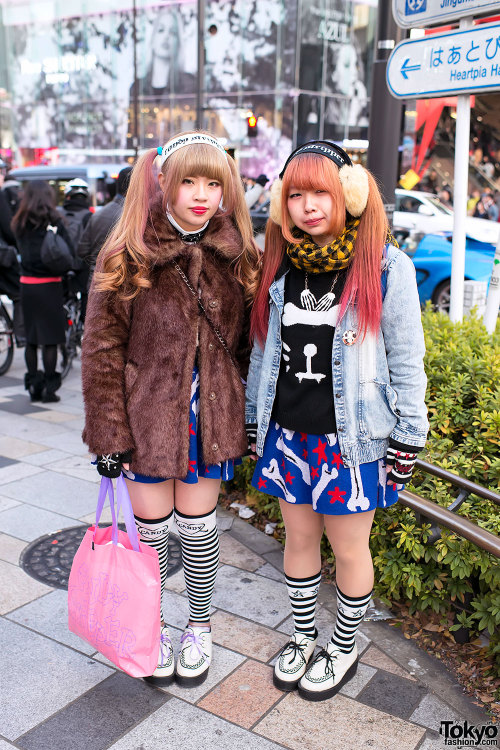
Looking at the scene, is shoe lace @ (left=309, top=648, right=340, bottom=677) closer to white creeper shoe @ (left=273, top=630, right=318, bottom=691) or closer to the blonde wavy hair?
white creeper shoe @ (left=273, top=630, right=318, bottom=691)

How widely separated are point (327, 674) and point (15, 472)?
115 inches

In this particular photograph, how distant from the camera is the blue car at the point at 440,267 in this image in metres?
9.05

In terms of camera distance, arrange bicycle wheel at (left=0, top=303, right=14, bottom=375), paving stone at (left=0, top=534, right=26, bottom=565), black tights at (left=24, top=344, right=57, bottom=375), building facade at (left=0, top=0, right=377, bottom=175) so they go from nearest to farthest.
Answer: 1. paving stone at (left=0, top=534, right=26, bottom=565)
2. black tights at (left=24, top=344, right=57, bottom=375)
3. bicycle wheel at (left=0, top=303, right=14, bottom=375)
4. building facade at (left=0, top=0, right=377, bottom=175)

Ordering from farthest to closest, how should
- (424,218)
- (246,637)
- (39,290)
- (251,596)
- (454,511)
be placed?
1. (424,218)
2. (39,290)
3. (251,596)
4. (246,637)
5. (454,511)

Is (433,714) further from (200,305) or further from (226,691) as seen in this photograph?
(200,305)

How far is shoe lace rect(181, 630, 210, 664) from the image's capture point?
2.58 metres

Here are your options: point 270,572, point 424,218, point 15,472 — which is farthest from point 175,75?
point 270,572

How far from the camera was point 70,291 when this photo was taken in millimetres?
7836

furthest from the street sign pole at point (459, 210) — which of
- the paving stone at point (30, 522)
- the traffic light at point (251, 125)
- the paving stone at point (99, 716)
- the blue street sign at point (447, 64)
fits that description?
the traffic light at point (251, 125)

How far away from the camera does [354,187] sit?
2133mm

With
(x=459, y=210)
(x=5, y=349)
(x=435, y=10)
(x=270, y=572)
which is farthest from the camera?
(x=5, y=349)

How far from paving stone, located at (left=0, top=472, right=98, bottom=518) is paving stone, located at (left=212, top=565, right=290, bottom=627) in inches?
45.9

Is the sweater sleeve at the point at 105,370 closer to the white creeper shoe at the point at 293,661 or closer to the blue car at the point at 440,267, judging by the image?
the white creeper shoe at the point at 293,661

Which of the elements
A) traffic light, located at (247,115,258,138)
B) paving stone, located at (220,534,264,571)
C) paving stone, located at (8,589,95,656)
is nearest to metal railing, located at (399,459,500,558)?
paving stone, located at (220,534,264,571)
